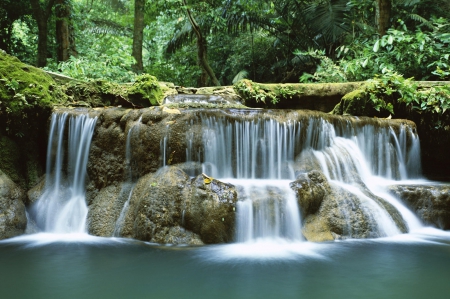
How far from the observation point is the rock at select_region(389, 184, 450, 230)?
201 inches

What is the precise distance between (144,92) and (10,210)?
3199mm

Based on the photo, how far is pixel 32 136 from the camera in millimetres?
6020

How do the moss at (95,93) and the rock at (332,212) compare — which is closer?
the rock at (332,212)

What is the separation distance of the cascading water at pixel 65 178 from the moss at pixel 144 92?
4.87 feet

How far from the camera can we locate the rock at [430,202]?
510 centimetres

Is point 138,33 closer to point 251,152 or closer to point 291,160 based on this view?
point 251,152

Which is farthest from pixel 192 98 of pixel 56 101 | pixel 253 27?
pixel 253 27

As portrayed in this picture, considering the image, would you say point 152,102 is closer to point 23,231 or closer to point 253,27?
point 23,231

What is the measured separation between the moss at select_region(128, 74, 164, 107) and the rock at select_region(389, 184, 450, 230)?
4.70 metres

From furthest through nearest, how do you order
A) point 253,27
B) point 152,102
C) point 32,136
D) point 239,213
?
point 253,27 < point 152,102 < point 32,136 < point 239,213

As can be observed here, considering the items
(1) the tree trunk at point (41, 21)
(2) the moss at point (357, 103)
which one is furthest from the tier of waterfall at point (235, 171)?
(1) the tree trunk at point (41, 21)

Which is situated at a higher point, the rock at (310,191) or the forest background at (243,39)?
the forest background at (243,39)

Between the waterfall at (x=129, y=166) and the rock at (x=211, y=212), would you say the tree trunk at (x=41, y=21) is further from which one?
the rock at (x=211, y=212)

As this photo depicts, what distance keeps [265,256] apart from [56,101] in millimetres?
4653
